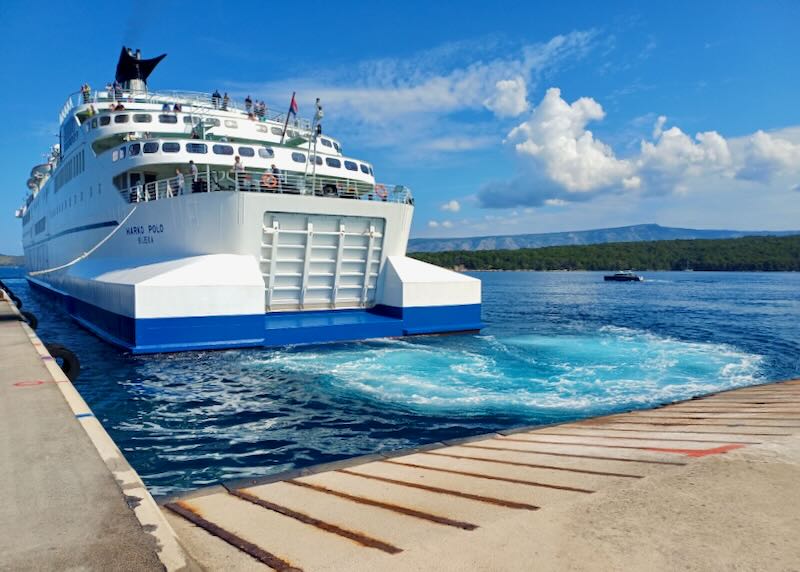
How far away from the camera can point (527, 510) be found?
345 cm

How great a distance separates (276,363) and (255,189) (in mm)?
6158

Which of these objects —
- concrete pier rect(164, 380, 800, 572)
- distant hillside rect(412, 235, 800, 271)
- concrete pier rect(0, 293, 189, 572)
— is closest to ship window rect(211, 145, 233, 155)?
concrete pier rect(0, 293, 189, 572)

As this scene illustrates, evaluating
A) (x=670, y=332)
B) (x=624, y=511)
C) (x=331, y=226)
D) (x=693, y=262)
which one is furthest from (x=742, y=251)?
(x=624, y=511)

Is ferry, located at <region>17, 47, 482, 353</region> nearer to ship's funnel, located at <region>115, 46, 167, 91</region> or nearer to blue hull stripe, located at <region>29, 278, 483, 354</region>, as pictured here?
blue hull stripe, located at <region>29, 278, 483, 354</region>

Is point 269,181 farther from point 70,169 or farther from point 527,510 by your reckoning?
point 70,169

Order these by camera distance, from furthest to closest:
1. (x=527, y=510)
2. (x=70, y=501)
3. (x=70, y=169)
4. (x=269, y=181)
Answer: (x=70, y=169)
(x=269, y=181)
(x=70, y=501)
(x=527, y=510)

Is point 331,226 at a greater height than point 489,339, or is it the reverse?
point 331,226

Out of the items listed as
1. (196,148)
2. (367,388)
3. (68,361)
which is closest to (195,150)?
(196,148)

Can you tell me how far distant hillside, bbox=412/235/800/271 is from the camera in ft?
405

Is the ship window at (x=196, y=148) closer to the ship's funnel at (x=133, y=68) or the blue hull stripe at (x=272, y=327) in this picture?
the blue hull stripe at (x=272, y=327)

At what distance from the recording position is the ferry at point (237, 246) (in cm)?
1444

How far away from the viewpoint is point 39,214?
129 ft

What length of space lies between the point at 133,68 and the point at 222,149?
59.0ft

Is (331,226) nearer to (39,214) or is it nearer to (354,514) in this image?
(354,514)
